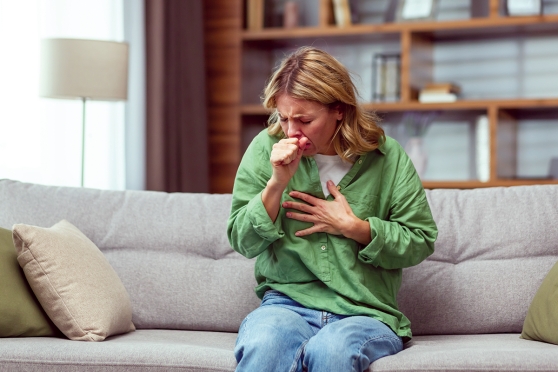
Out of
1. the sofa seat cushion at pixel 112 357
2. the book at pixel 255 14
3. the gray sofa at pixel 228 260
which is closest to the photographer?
the sofa seat cushion at pixel 112 357

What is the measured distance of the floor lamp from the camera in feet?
9.86

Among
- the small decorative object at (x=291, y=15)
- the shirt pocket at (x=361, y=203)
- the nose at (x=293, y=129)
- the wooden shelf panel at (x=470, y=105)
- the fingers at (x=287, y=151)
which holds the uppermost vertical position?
the small decorative object at (x=291, y=15)

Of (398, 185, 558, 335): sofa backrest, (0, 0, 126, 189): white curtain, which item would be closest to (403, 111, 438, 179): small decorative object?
(0, 0, 126, 189): white curtain

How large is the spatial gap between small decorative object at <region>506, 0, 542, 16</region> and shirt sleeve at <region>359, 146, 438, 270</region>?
2229 mm

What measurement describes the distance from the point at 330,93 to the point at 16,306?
0.91 metres

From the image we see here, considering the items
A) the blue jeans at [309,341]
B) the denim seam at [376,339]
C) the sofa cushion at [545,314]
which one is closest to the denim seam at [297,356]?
the blue jeans at [309,341]

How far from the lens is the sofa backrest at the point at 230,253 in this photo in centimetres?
214

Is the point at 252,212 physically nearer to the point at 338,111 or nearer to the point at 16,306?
the point at 338,111

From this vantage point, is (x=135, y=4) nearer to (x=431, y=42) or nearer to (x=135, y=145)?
(x=135, y=145)

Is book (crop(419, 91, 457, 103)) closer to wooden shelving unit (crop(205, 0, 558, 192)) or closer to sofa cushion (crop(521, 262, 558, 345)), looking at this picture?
wooden shelving unit (crop(205, 0, 558, 192))

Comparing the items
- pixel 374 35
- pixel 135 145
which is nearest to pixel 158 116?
pixel 135 145

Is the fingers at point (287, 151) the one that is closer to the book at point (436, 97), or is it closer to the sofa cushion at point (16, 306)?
the sofa cushion at point (16, 306)

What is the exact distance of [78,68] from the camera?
9.89ft

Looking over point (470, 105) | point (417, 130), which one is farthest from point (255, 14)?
point (470, 105)
